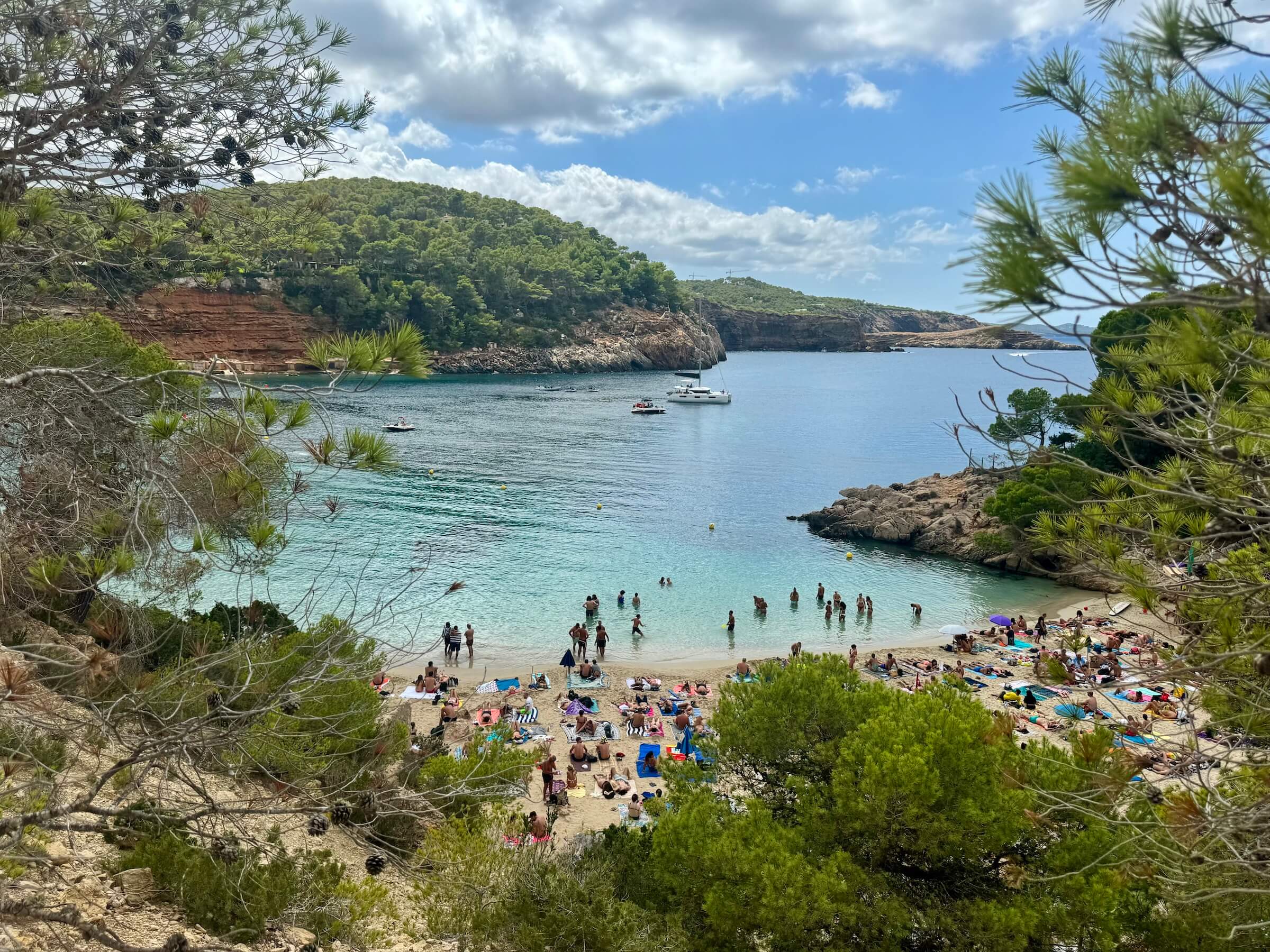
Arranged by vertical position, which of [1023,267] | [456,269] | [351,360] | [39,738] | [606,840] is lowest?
[606,840]

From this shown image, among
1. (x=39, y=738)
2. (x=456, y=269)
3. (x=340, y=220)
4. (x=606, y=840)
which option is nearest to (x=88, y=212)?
(x=39, y=738)

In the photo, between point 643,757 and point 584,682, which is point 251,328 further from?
point 643,757

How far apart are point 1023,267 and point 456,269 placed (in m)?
97.9

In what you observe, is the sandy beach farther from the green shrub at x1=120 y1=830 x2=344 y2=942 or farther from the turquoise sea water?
the green shrub at x1=120 y1=830 x2=344 y2=942

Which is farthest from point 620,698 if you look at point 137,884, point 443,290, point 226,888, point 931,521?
point 443,290

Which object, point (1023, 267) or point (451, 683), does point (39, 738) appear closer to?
point (1023, 267)

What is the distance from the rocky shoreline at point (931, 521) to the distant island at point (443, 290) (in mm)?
8331

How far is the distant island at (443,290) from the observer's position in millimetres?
7000

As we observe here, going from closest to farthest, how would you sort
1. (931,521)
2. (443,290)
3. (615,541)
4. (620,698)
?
(620,698) < (615,541) < (931,521) < (443,290)

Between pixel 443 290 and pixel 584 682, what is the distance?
7940 centimetres

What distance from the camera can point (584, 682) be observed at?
19641mm

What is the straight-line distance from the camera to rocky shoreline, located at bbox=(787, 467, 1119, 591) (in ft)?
105

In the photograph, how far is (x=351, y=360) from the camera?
371 cm

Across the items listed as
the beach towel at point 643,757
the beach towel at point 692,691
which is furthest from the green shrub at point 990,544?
the beach towel at point 643,757
